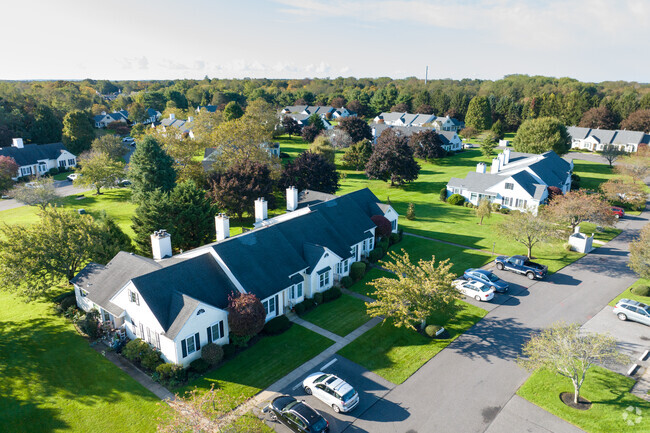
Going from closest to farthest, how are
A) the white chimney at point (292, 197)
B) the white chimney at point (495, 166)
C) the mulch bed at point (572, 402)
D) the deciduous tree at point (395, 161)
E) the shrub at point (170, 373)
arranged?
the mulch bed at point (572, 402) → the shrub at point (170, 373) → the white chimney at point (292, 197) → the white chimney at point (495, 166) → the deciduous tree at point (395, 161)

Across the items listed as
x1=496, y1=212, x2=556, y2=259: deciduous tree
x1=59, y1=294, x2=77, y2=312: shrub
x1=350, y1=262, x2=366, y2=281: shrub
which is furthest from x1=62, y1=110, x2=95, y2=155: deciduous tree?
x1=496, y1=212, x2=556, y2=259: deciduous tree

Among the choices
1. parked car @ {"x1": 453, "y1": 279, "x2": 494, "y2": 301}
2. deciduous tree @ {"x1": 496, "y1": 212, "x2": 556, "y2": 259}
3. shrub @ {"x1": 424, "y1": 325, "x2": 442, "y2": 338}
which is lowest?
shrub @ {"x1": 424, "y1": 325, "x2": 442, "y2": 338}

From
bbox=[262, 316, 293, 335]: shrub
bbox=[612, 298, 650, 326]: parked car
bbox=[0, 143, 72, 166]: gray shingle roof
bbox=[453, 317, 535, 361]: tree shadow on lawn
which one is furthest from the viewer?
bbox=[0, 143, 72, 166]: gray shingle roof

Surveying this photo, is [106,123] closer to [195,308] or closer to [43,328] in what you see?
[43,328]

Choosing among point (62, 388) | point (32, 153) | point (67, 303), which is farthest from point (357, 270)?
point (32, 153)

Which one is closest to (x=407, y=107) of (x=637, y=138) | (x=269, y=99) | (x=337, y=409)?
(x=269, y=99)

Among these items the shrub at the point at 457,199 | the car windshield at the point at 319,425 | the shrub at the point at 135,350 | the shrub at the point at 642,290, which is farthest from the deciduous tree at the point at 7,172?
the shrub at the point at 642,290

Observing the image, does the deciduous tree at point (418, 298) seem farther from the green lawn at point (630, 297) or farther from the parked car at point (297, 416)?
the green lawn at point (630, 297)

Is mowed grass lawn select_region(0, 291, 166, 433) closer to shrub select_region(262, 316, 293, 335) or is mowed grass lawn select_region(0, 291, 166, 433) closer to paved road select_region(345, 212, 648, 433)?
shrub select_region(262, 316, 293, 335)
